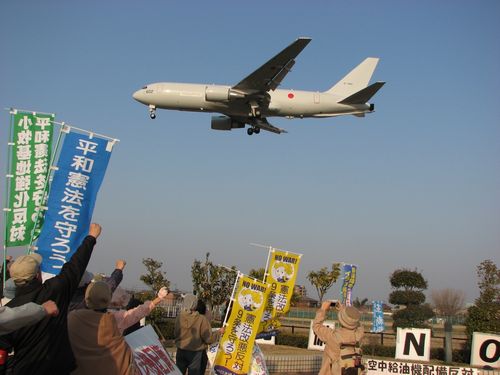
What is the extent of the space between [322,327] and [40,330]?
288cm

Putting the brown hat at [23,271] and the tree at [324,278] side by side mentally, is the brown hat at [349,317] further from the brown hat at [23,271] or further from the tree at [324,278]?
the tree at [324,278]

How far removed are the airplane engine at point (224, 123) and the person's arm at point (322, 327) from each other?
22.9 metres

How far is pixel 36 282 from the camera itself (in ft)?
14.1

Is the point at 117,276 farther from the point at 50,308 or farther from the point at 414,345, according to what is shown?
the point at 414,345

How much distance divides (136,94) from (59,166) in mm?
20666

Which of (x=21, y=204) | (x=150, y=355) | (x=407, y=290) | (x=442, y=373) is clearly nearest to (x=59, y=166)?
(x=21, y=204)

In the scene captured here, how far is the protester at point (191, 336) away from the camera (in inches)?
314

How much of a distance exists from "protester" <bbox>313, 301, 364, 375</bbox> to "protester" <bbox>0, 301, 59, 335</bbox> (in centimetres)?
300

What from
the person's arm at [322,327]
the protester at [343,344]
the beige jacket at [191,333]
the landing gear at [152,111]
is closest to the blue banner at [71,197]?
the beige jacket at [191,333]

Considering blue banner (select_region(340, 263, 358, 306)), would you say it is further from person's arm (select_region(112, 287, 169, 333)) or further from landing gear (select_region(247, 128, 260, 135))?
person's arm (select_region(112, 287, 169, 333))

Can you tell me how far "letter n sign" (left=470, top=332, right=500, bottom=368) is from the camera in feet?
50.5

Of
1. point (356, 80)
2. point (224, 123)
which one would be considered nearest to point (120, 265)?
point (224, 123)

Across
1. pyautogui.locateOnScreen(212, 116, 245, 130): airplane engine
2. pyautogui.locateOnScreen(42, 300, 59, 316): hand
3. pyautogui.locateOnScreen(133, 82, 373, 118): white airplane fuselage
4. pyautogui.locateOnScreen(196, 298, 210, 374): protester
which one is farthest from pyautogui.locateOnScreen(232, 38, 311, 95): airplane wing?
pyautogui.locateOnScreen(42, 300, 59, 316): hand

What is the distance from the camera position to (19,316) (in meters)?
3.59
